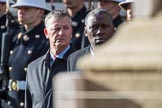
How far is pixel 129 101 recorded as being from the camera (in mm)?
2789

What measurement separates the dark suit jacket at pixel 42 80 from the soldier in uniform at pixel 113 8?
1.64m

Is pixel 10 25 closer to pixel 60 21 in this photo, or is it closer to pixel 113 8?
pixel 113 8

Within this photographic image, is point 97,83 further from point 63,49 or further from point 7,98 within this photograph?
point 7,98

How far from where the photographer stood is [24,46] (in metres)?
9.30

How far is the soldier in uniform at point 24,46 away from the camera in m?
8.98

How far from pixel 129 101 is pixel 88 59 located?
0.72ft

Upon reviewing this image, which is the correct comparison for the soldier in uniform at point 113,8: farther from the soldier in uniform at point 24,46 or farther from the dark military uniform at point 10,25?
the dark military uniform at point 10,25

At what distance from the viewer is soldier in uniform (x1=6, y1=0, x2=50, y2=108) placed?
898cm

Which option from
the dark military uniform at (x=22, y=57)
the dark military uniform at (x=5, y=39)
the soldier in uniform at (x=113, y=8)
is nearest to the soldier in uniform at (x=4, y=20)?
the dark military uniform at (x=5, y=39)

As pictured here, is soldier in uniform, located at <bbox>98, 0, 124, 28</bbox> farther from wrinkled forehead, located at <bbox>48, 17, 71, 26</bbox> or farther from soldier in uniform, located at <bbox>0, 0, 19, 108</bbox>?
wrinkled forehead, located at <bbox>48, 17, 71, 26</bbox>

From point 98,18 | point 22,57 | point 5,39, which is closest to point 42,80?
point 98,18

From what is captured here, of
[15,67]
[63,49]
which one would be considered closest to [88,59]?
[63,49]

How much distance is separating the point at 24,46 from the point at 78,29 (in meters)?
0.69

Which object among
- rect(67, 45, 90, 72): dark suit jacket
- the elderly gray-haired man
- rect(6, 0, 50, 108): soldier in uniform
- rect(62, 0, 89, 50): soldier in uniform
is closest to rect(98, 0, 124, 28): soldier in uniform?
rect(62, 0, 89, 50): soldier in uniform
